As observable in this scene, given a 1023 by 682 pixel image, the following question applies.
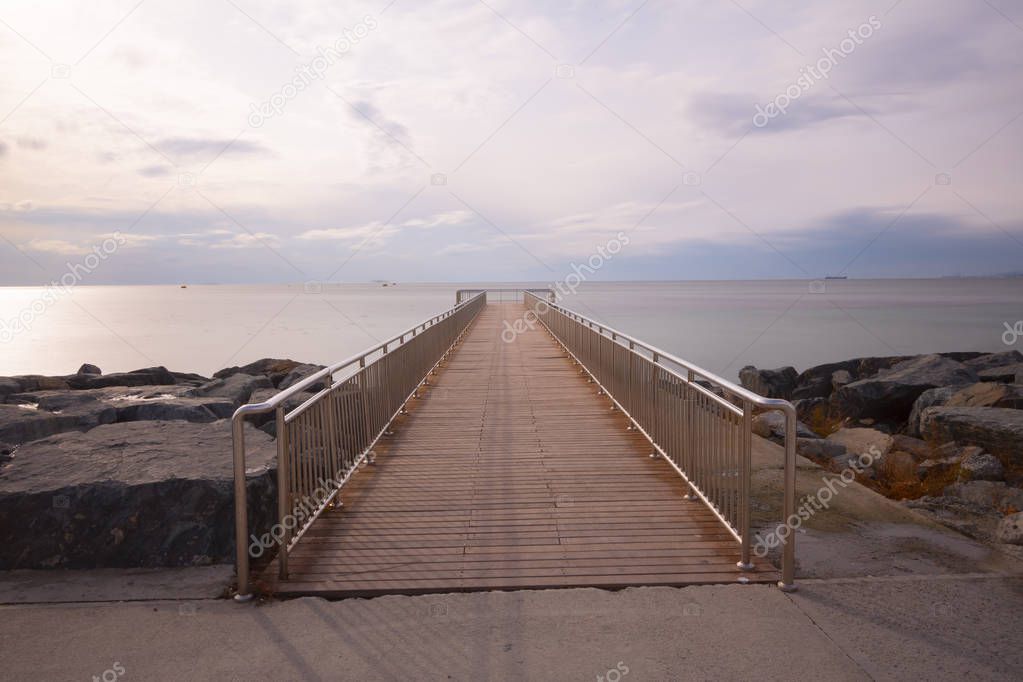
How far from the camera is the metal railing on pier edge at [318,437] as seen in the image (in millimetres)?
4219

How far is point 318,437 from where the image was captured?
5590mm

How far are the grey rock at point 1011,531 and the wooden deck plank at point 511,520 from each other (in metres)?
2.07

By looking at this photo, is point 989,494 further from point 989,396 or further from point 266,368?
point 266,368

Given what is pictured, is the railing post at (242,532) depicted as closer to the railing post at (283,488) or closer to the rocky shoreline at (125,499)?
the railing post at (283,488)

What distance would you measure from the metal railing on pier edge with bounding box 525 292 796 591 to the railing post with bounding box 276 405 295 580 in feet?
9.48

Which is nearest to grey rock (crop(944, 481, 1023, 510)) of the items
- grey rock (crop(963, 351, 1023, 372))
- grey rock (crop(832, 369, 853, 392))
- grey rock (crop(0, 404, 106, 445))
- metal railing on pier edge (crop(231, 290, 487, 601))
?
metal railing on pier edge (crop(231, 290, 487, 601))

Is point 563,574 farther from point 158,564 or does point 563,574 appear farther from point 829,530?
point 158,564

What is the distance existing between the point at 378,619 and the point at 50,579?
2.28m

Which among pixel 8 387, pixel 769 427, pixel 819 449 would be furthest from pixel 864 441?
pixel 8 387

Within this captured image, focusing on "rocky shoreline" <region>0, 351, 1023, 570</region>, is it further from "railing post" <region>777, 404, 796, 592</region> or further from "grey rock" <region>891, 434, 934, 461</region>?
"railing post" <region>777, 404, 796, 592</region>

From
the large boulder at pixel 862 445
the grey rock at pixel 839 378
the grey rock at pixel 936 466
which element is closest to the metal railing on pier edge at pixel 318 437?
the large boulder at pixel 862 445

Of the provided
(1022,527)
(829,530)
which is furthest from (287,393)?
(1022,527)

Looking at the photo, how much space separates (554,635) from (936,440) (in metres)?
10.5

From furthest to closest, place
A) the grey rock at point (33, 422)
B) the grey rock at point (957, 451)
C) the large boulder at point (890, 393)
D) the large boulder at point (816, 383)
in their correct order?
the large boulder at point (816, 383), the large boulder at point (890, 393), the grey rock at point (957, 451), the grey rock at point (33, 422)
